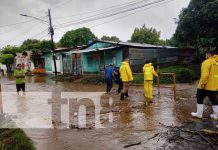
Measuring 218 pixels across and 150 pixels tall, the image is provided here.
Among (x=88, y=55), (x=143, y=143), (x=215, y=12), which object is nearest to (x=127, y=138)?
(x=143, y=143)

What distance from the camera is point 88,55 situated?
97.0 feet

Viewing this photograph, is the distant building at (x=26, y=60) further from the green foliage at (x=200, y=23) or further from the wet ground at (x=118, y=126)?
the wet ground at (x=118, y=126)

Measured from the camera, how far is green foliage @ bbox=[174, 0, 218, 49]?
2077 centimetres

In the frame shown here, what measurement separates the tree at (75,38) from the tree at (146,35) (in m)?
10.0

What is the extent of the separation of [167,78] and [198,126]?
41.1 feet

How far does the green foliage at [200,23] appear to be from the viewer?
2077 cm

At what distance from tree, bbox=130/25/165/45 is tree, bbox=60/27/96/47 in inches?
394

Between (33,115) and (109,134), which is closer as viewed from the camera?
(109,134)

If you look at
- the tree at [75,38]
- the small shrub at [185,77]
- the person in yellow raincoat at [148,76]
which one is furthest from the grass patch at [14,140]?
the tree at [75,38]

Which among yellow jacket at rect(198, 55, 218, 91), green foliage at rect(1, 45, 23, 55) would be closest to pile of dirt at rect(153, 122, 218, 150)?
yellow jacket at rect(198, 55, 218, 91)

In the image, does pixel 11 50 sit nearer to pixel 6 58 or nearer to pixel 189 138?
pixel 6 58

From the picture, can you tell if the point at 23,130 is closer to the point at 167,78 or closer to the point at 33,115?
the point at 33,115

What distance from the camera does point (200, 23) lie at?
872 inches

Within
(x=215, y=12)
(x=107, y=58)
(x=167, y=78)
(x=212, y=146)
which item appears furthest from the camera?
(x=107, y=58)
